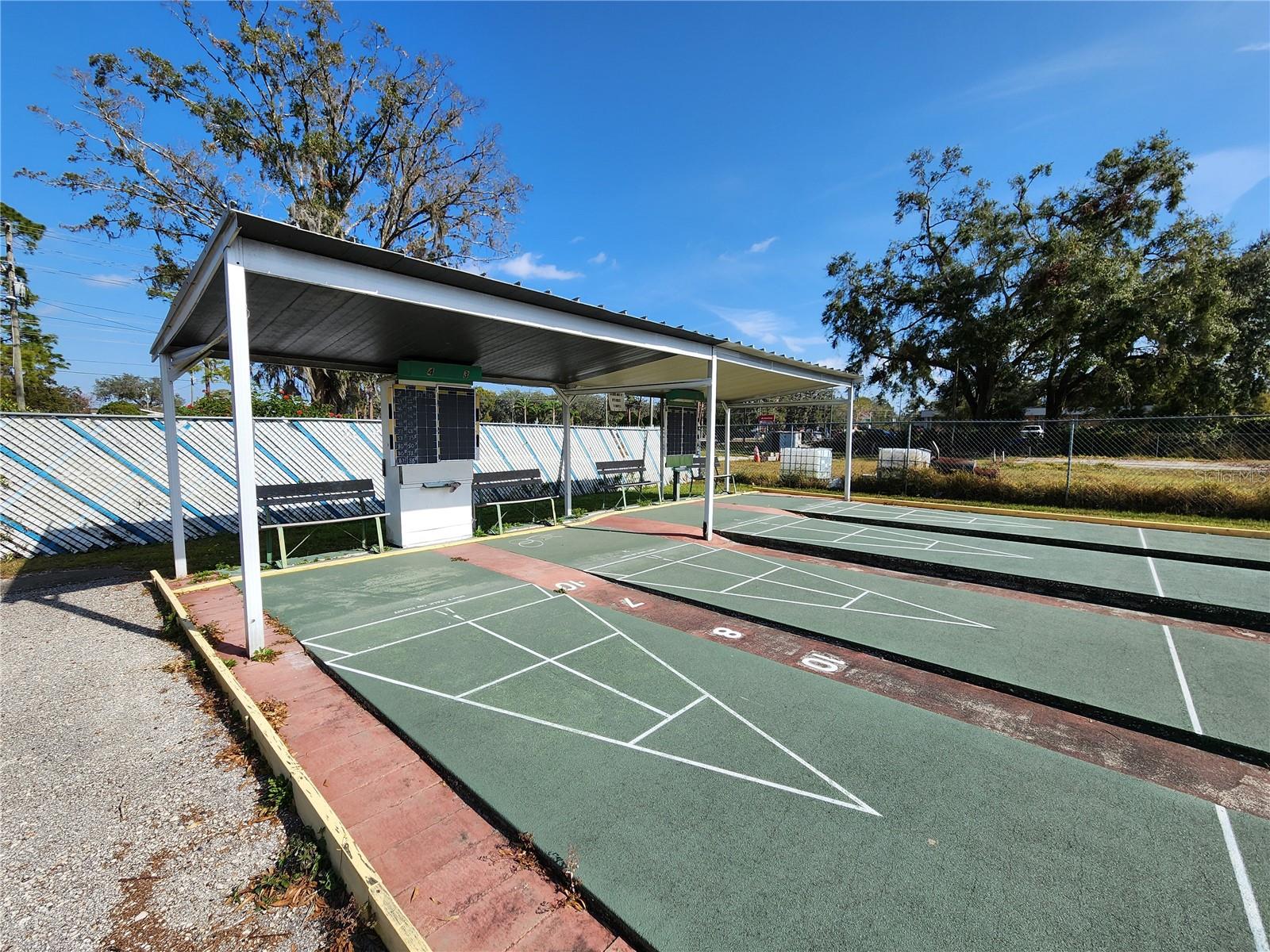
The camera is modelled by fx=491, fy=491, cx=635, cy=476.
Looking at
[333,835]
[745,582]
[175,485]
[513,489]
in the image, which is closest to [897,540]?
[745,582]

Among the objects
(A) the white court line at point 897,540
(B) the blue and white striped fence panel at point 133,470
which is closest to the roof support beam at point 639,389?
(A) the white court line at point 897,540

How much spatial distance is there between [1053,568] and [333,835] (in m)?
8.42

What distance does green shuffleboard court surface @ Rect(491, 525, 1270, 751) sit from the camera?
353 cm

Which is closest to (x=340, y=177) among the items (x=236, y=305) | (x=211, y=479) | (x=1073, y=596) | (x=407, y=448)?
(x=211, y=479)

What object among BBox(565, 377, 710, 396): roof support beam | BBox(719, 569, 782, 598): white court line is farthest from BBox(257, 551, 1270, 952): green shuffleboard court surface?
BBox(565, 377, 710, 396): roof support beam

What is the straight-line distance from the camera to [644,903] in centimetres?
194

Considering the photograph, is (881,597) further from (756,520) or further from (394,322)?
(394,322)

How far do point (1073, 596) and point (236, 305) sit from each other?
9.21 metres

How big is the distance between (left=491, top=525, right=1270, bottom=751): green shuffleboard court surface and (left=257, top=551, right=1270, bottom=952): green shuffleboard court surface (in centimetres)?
101

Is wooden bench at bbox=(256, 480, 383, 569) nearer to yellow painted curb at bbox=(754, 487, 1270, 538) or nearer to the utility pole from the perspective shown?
yellow painted curb at bbox=(754, 487, 1270, 538)

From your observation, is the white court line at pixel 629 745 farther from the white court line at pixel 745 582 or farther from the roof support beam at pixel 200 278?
the roof support beam at pixel 200 278

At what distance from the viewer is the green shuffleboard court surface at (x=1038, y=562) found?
5738mm

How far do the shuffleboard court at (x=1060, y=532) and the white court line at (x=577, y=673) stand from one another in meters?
8.41

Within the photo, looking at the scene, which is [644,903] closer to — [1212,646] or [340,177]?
[1212,646]
